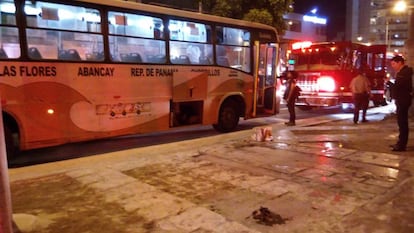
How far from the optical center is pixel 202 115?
1097 cm

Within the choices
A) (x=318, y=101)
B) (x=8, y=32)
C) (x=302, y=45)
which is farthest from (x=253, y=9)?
(x=8, y=32)

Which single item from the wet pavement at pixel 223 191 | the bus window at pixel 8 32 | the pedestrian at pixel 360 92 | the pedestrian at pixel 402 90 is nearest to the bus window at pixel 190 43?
the wet pavement at pixel 223 191

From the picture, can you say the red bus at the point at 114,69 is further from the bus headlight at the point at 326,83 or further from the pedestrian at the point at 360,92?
the bus headlight at the point at 326,83

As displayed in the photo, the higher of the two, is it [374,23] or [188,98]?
[374,23]

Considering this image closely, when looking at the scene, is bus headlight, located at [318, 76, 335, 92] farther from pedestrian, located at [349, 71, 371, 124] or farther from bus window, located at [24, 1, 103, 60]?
bus window, located at [24, 1, 103, 60]

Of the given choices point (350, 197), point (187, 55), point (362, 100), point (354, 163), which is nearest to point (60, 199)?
point (350, 197)

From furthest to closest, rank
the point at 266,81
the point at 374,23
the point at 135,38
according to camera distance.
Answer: the point at 374,23
the point at 266,81
the point at 135,38

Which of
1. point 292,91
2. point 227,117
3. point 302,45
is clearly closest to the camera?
point 227,117

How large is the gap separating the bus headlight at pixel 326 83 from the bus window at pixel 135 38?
882cm

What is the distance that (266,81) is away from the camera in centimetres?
1281

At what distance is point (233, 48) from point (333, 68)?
6.56 m

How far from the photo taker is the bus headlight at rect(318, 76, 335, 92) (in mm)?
16312

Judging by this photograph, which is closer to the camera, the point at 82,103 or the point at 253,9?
the point at 82,103

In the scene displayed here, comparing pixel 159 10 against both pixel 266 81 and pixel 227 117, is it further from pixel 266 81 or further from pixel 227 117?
pixel 266 81
